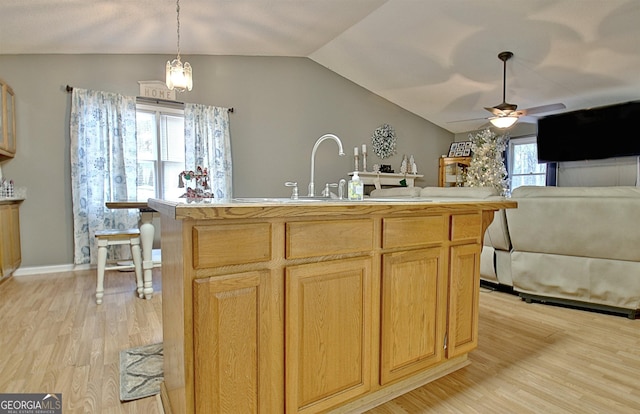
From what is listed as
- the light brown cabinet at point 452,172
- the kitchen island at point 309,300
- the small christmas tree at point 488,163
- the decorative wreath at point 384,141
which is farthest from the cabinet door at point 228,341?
the light brown cabinet at point 452,172

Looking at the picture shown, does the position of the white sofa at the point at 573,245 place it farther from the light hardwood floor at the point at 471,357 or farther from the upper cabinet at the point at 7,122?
the upper cabinet at the point at 7,122

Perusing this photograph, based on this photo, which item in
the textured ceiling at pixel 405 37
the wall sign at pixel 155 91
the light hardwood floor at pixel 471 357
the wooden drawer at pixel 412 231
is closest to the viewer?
the wooden drawer at pixel 412 231

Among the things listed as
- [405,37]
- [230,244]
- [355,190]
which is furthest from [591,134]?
[230,244]

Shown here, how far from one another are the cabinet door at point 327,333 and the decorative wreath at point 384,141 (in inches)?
215

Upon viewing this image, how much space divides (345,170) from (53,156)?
170 inches

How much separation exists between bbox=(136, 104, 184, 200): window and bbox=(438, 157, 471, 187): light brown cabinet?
17.6 ft

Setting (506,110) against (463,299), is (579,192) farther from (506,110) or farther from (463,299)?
(506,110)

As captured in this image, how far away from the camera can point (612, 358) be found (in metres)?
2.10

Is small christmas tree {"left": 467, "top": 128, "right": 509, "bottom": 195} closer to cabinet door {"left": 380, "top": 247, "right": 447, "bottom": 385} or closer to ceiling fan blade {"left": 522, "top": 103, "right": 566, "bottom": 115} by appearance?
ceiling fan blade {"left": 522, "top": 103, "right": 566, "bottom": 115}

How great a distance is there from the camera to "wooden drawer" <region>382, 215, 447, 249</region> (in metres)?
1.55

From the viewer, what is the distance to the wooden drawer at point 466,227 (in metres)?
1.80

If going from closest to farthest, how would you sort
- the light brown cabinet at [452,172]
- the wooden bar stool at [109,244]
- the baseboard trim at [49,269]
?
the wooden bar stool at [109,244] < the baseboard trim at [49,269] < the light brown cabinet at [452,172]

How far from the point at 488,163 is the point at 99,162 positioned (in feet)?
21.4

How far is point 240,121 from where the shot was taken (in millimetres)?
5332
